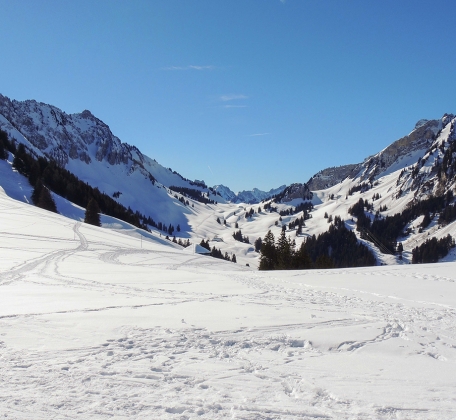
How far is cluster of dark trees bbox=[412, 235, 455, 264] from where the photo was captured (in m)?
131

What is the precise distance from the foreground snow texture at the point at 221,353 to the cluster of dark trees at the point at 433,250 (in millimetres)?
141032

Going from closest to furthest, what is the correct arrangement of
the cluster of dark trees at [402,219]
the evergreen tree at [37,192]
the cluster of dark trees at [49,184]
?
the evergreen tree at [37,192] → the cluster of dark trees at [49,184] → the cluster of dark trees at [402,219]

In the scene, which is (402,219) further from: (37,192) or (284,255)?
(37,192)

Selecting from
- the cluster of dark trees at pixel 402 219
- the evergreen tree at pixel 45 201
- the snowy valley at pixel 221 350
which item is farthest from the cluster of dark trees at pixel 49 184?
the cluster of dark trees at pixel 402 219

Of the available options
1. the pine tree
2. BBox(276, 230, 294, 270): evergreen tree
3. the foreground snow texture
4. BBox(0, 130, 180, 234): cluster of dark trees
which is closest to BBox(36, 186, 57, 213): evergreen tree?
BBox(0, 130, 180, 234): cluster of dark trees

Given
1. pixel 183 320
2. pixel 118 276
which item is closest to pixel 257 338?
pixel 183 320

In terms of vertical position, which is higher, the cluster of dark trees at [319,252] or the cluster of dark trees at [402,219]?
the cluster of dark trees at [402,219]

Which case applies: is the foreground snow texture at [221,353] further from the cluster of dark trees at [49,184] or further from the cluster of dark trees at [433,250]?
the cluster of dark trees at [433,250]

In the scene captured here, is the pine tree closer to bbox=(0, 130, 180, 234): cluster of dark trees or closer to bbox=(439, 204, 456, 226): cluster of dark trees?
bbox=(0, 130, 180, 234): cluster of dark trees

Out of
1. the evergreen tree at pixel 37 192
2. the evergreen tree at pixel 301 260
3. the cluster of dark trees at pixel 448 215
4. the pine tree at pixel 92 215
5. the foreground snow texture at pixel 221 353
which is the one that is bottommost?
the foreground snow texture at pixel 221 353

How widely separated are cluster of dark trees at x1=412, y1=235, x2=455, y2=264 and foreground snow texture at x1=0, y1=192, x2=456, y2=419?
14103 cm

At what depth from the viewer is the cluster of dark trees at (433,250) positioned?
13075cm

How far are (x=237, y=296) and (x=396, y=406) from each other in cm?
904

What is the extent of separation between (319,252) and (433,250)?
54.4 metres
